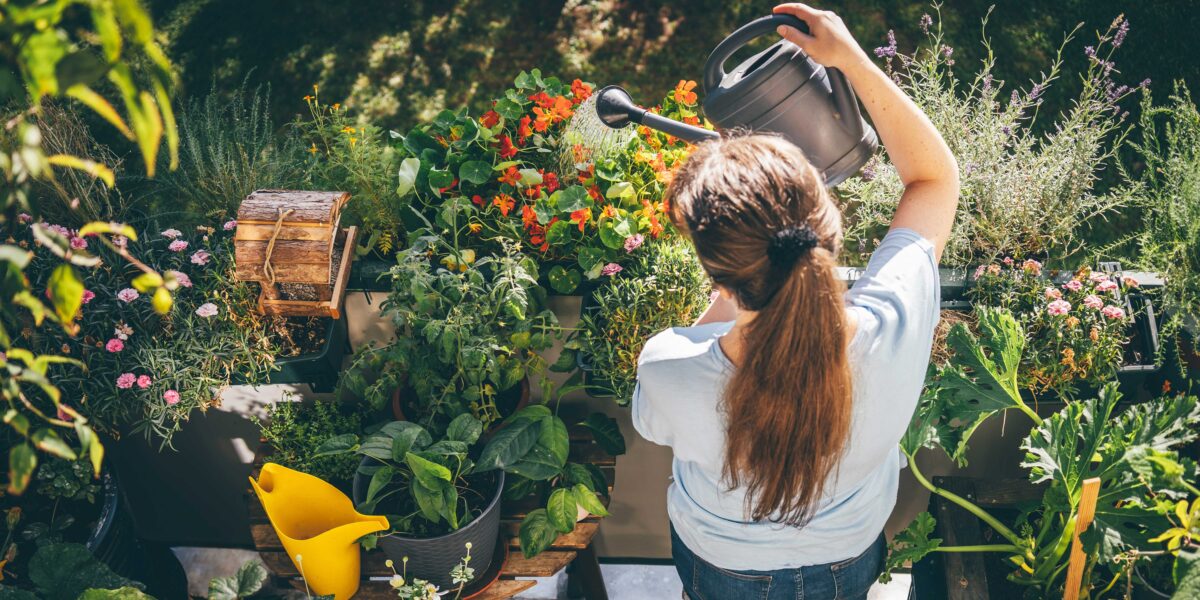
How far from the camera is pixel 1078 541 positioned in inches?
59.7

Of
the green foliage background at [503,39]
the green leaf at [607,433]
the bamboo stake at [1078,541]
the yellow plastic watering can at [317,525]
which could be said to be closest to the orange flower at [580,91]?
the green leaf at [607,433]

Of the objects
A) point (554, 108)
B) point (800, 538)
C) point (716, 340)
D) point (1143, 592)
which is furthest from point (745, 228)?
point (1143, 592)

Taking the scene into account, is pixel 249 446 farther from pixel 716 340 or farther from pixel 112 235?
pixel 716 340

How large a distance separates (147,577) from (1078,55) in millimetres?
3828

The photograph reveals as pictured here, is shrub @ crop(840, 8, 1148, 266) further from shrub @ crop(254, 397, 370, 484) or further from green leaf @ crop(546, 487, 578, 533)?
shrub @ crop(254, 397, 370, 484)

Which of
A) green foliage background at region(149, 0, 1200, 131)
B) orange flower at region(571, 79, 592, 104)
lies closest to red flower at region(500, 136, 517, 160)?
orange flower at region(571, 79, 592, 104)

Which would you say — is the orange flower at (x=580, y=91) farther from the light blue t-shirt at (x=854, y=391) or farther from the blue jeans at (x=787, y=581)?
the blue jeans at (x=787, y=581)

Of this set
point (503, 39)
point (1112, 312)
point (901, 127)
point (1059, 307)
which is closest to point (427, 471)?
point (901, 127)

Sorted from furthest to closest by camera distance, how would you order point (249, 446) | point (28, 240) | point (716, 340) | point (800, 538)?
1. point (249, 446)
2. point (28, 240)
3. point (800, 538)
4. point (716, 340)

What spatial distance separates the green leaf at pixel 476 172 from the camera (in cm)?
197

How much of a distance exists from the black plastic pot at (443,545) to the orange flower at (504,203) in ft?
1.91

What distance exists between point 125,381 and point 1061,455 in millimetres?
1909

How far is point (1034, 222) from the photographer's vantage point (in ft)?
6.57

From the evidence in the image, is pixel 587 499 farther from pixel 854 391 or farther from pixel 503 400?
pixel 854 391
